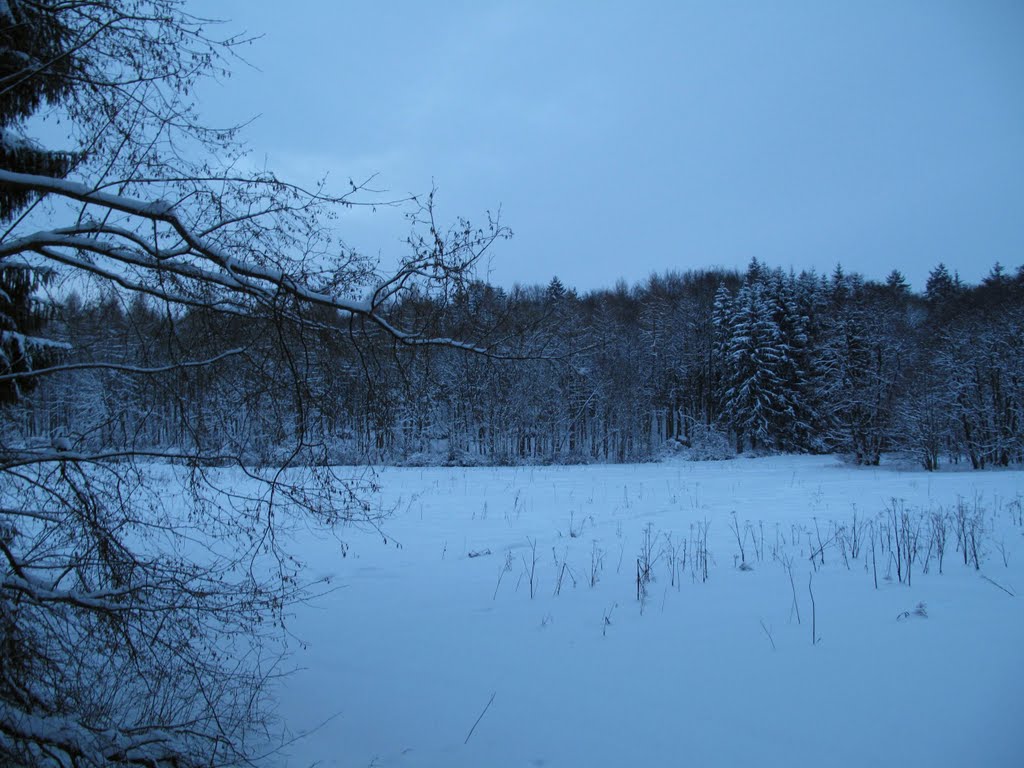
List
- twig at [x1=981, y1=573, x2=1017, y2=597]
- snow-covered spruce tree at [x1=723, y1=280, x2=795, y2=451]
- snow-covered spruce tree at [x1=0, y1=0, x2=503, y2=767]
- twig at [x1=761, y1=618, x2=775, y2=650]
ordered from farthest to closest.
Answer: snow-covered spruce tree at [x1=723, y1=280, x2=795, y2=451] < twig at [x1=981, y1=573, x2=1017, y2=597] < twig at [x1=761, y1=618, x2=775, y2=650] < snow-covered spruce tree at [x1=0, y1=0, x2=503, y2=767]

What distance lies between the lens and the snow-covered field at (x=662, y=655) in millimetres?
3201

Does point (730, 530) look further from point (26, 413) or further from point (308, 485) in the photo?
point (26, 413)

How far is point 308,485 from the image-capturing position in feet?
10.9

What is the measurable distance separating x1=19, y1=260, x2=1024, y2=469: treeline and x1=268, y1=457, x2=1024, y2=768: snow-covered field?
1653 mm

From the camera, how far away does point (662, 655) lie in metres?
4.27

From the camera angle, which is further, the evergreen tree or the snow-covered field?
the snow-covered field

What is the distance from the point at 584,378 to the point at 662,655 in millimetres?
2307

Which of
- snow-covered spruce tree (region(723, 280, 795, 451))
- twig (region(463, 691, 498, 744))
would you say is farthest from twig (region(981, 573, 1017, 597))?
snow-covered spruce tree (region(723, 280, 795, 451))

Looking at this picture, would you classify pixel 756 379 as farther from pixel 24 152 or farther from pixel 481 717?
pixel 24 152

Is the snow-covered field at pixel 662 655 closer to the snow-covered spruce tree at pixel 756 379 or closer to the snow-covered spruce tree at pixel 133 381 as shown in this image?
the snow-covered spruce tree at pixel 133 381

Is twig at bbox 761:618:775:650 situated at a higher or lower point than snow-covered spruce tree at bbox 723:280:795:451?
lower

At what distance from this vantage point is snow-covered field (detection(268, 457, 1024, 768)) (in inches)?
126

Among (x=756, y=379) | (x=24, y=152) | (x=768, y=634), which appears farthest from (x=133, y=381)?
(x=756, y=379)

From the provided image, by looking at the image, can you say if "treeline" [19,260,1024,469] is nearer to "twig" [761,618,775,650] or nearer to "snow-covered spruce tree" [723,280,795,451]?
"snow-covered spruce tree" [723,280,795,451]
